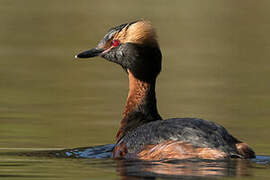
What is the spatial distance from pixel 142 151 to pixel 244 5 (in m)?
36.5

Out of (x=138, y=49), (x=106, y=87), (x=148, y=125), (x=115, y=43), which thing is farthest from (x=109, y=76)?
(x=148, y=125)

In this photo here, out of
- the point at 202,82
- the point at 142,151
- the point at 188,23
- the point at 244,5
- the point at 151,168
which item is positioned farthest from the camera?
the point at 244,5

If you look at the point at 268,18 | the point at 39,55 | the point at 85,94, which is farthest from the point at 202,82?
the point at 268,18

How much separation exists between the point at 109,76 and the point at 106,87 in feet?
7.64

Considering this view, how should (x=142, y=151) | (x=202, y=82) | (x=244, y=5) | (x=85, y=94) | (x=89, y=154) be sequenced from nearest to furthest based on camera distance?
(x=142, y=151) < (x=89, y=154) < (x=85, y=94) < (x=202, y=82) < (x=244, y=5)

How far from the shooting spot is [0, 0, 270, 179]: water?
11094 mm

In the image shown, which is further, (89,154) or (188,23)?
(188,23)

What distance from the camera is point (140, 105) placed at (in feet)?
43.2

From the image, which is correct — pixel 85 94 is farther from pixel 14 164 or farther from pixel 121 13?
pixel 121 13

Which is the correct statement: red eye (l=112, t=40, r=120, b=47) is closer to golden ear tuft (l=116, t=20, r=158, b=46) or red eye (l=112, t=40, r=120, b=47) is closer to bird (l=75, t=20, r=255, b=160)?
bird (l=75, t=20, r=255, b=160)

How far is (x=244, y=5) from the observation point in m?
47.1

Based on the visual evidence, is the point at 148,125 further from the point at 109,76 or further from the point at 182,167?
the point at 109,76

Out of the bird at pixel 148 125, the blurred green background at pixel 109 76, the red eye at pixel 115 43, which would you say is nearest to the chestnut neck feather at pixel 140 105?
the bird at pixel 148 125

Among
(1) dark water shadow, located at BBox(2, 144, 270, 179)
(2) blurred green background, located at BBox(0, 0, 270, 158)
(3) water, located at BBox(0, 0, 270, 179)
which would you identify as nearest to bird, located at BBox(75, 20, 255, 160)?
(1) dark water shadow, located at BBox(2, 144, 270, 179)
